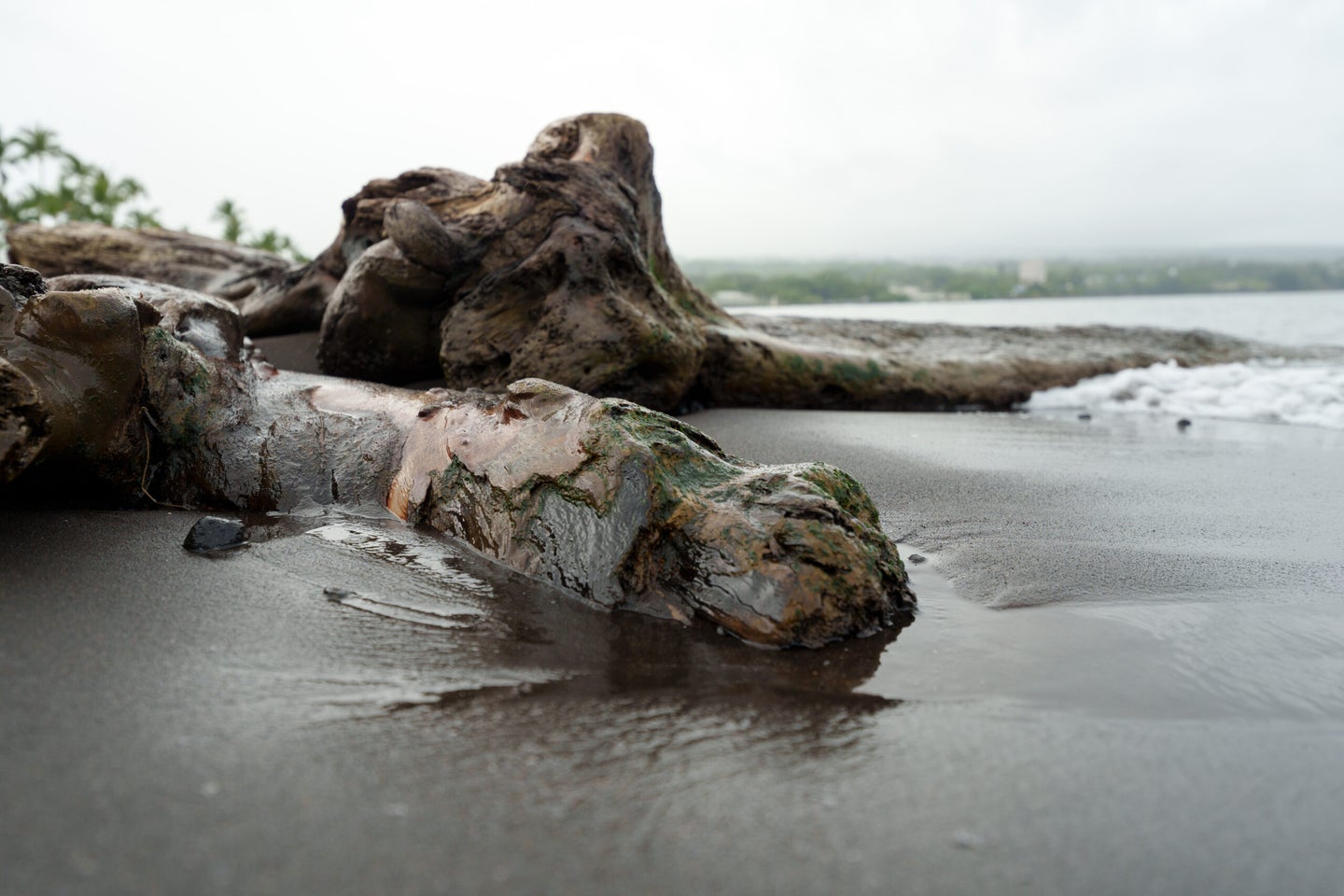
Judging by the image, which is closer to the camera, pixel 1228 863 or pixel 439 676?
pixel 1228 863

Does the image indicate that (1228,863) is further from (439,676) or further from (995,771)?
(439,676)

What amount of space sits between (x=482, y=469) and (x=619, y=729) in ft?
4.14

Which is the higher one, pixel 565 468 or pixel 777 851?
pixel 565 468

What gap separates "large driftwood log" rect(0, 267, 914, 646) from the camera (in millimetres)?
2182

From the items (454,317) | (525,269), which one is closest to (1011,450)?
(525,269)

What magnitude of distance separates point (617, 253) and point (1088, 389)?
469cm

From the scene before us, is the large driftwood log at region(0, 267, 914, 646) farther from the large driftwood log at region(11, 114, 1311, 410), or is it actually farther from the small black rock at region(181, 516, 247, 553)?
the large driftwood log at region(11, 114, 1311, 410)

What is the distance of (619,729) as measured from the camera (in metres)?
1.63

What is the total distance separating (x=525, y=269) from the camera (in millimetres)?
5004

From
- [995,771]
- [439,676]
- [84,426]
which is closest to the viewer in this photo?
[995,771]

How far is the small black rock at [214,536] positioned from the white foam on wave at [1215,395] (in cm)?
635

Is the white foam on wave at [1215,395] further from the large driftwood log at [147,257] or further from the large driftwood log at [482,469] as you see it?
the large driftwood log at [147,257]

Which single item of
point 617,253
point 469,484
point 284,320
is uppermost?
point 617,253

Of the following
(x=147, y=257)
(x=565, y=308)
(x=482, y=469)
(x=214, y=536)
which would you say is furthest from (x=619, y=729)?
(x=147, y=257)
